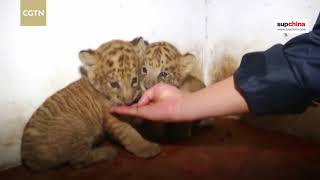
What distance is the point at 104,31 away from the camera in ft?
4.83

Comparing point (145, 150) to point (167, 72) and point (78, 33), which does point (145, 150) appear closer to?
point (167, 72)

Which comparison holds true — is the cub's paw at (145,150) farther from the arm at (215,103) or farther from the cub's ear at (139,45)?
the arm at (215,103)

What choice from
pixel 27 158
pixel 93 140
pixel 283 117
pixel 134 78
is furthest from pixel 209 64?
pixel 27 158

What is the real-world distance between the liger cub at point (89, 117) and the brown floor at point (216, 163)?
0.12 feet

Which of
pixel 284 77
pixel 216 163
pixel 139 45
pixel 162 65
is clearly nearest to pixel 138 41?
pixel 139 45

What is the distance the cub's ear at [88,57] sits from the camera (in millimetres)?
1373

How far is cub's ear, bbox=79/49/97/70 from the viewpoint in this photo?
1.37 metres

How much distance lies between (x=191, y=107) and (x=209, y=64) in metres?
0.94

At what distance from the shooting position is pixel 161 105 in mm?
1053

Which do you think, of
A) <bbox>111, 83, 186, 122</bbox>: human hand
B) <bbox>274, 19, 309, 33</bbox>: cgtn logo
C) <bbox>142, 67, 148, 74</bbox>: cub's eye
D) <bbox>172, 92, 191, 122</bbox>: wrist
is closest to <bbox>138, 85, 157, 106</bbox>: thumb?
<bbox>111, 83, 186, 122</bbox>: human hand

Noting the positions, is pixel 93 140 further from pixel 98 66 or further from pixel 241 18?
pixel 241 18

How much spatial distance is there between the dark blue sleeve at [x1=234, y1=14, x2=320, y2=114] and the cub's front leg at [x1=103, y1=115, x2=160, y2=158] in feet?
2.03

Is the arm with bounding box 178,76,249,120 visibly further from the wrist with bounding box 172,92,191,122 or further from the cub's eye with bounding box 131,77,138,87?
the cub's eye with bounding box 131,77,138,87

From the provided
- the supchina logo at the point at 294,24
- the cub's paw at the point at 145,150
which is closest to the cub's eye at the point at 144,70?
the cub's paw at the point at 145,150
